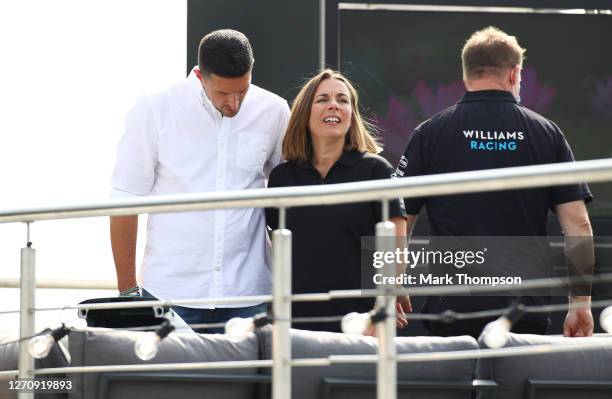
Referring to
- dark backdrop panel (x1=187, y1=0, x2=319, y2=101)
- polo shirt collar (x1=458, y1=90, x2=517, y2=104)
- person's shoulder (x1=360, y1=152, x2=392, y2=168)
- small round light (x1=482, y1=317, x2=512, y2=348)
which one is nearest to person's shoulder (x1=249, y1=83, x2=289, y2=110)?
person's shoulder (x1=360, y1=152, x2=392, y2=168)

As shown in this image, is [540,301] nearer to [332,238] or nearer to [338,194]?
[332,238]

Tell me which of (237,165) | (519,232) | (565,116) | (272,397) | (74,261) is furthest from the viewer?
(74,261)

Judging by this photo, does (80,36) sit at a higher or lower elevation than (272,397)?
higher

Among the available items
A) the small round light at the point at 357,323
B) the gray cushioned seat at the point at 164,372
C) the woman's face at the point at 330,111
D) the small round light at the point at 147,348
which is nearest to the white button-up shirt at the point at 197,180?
the woman's face at the point at 330,111

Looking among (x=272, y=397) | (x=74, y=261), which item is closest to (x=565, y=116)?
(x=74, y=261)

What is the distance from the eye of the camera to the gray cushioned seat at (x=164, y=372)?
10.5 ft

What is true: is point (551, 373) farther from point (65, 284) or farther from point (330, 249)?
point (65, 284)

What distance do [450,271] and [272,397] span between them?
3.69 ft

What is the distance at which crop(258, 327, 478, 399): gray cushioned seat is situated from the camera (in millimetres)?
3135

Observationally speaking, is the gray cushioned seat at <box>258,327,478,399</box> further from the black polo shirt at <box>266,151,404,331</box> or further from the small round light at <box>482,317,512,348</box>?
the black polo shirt at <box>266,151,404,331</box>

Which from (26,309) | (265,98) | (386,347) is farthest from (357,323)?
(265,98)

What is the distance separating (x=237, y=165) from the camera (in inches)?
164

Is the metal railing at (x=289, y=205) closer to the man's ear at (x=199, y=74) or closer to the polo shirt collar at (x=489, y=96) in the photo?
the man's ear at (x=199, y=74)

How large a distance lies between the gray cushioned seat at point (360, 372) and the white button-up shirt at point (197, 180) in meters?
0.92
